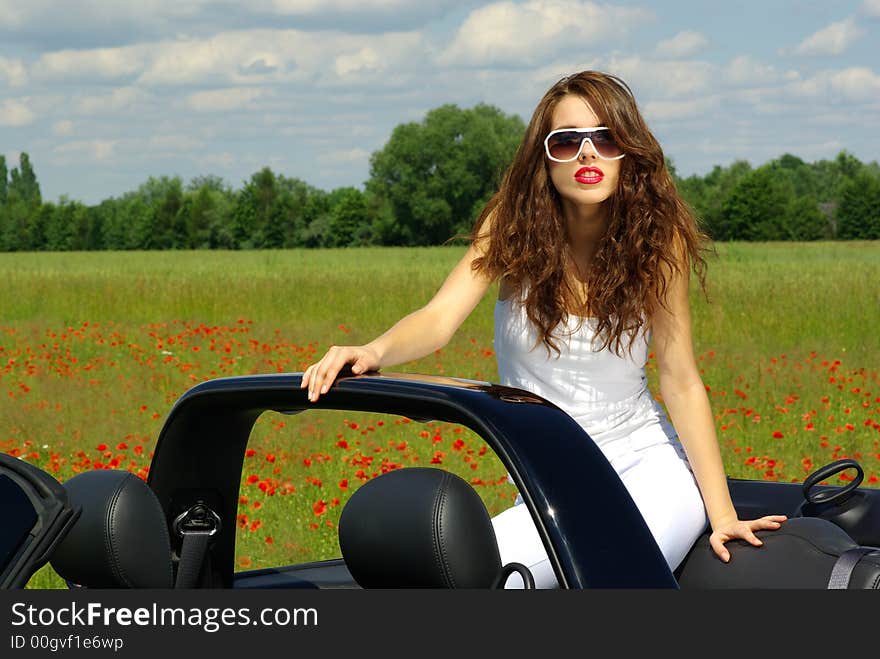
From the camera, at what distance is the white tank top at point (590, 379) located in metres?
2.86

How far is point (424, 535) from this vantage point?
69.4 inches

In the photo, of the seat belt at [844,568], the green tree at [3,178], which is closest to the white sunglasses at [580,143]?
the seat belt at [844,568]

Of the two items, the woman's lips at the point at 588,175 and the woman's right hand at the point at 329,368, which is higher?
the woman's lips at the point at 588,175

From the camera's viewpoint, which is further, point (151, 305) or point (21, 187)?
point (21, 187)

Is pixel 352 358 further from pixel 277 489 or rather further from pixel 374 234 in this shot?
pixel 374 234

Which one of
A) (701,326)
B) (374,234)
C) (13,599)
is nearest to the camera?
(13,599)

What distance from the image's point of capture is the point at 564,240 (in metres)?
3.03

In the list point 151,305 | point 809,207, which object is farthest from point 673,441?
point 809,207

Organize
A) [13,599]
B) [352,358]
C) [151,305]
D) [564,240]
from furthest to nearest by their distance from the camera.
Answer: [151,305]
[564,240]
[352,358]
[13,599]

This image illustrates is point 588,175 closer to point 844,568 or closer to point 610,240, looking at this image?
point 610,240

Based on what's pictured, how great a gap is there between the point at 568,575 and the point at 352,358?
60 centimetres

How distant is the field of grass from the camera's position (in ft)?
24.1

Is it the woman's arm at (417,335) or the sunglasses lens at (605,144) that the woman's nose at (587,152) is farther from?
the woman's arm at (417,335)

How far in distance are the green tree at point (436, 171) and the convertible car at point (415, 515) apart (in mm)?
94451
